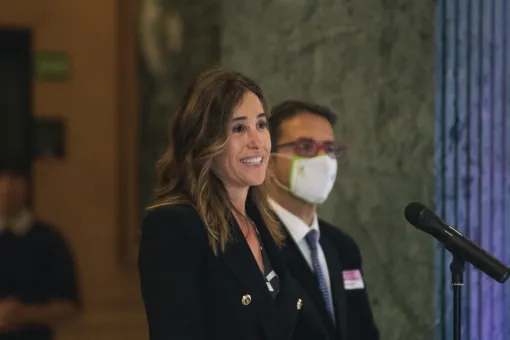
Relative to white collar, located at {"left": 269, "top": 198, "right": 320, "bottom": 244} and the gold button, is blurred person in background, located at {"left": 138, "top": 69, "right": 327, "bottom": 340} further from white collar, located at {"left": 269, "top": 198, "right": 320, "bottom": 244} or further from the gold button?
white collar, located at {"left": 269, "top": 198, "right": 320, "bottom": 244}

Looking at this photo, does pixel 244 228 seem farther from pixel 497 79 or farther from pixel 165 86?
pixel 165 86

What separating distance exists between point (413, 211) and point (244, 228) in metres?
0.44

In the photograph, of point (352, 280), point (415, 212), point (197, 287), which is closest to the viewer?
point (197, 287)

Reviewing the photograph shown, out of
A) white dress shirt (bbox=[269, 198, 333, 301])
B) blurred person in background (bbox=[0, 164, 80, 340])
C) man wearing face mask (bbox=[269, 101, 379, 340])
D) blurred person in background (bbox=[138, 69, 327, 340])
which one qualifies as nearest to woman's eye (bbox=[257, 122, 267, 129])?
blurred person in background (bbox=[138, 69, 327, 340])

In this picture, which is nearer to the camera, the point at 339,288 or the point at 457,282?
the point at 457,282

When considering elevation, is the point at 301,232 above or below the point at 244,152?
below

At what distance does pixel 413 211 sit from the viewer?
6.97 ft

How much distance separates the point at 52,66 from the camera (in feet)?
17.6

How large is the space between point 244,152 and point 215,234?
0.74 ft

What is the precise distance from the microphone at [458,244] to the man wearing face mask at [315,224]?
57cm

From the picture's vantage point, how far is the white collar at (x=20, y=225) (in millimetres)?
4320

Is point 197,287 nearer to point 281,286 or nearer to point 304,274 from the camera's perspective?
point 281,286

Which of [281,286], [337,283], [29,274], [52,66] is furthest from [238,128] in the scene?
[52,66]

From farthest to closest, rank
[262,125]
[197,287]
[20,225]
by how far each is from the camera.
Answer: [20,225] → [262,125] → [197,287]
